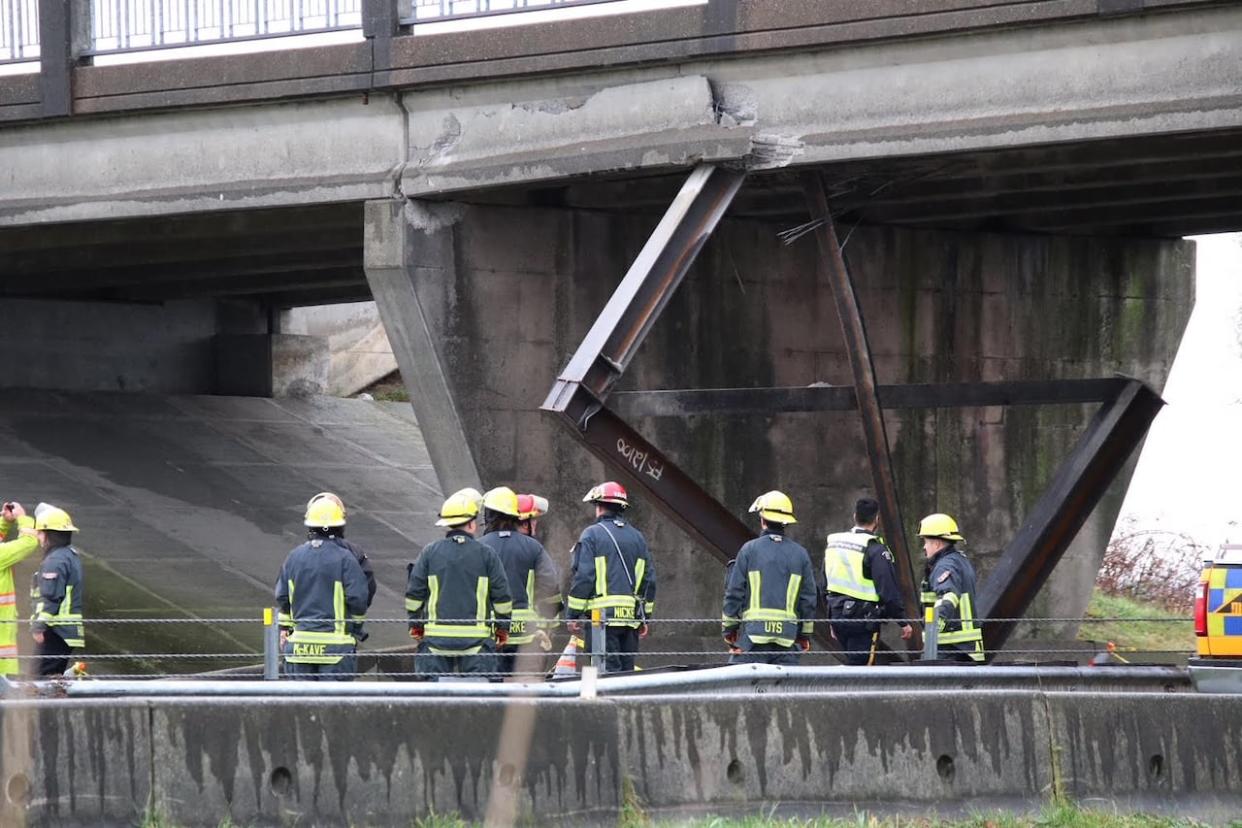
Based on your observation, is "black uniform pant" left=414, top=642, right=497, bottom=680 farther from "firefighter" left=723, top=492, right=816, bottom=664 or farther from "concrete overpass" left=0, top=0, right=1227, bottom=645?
"concrete overpass" left=0, top=0, right=1227, bottom=645

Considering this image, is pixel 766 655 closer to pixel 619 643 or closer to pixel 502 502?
pixel 619 643

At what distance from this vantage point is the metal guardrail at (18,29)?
60.9 ft

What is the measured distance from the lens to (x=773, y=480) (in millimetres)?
19344

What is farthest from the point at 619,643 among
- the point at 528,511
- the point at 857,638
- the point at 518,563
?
the point at 857,638

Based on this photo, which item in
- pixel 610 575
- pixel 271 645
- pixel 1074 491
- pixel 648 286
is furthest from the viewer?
pixel 1074 491

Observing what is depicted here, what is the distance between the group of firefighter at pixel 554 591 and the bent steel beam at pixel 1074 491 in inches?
138

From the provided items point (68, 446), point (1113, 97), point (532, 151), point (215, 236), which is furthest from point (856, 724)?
point (68, 446)

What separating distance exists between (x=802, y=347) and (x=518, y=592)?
7.31 meters

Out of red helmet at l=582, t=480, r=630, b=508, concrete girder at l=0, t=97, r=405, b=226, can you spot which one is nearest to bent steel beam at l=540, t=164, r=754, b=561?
red helmet at l=582, t=480, r=630, b=508

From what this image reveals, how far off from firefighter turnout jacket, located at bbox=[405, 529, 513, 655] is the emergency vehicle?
4024 millimetres

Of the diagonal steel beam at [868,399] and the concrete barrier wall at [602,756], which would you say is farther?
the diagonal steel beam at [868,399]

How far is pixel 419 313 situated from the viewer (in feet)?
55.8

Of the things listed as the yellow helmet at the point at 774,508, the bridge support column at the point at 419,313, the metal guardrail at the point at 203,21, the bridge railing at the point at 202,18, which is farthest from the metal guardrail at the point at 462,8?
the yellow helmet at the point at 774,508

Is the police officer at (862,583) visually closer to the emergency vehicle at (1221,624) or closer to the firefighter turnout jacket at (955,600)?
the firefighter turnout jacket at (955,600)
